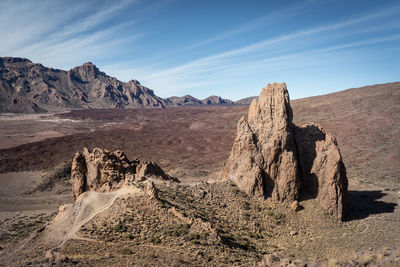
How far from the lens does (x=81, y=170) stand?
67.3 ft

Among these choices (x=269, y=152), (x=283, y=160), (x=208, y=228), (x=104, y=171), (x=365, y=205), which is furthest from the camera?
(x=365, y=205)

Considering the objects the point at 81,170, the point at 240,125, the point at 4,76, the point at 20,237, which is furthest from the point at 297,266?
the point at 4,76

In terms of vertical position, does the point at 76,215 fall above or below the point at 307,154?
below

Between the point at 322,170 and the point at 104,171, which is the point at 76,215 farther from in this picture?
the point at 322,170

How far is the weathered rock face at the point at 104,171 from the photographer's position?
18.1 meters

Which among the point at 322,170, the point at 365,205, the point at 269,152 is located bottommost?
the point at 365,205

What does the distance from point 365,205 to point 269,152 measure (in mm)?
10445

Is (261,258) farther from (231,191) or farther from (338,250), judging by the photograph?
(231,191)

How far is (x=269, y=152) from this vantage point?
60.0 feet

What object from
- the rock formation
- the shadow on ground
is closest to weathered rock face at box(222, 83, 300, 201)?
the rock formation

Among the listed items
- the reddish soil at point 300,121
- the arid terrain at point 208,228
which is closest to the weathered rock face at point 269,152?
the arid terrain at point 208,228

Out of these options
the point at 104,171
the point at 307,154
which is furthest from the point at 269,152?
the point at 104,171

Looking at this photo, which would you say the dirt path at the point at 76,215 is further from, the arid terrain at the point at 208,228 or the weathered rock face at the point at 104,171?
the weathered rock face at the point at 104,171

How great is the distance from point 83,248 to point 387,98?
95.6 meters
